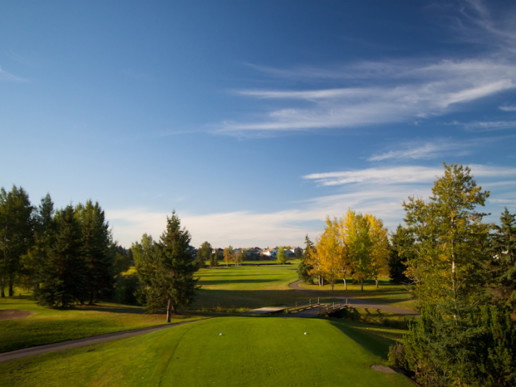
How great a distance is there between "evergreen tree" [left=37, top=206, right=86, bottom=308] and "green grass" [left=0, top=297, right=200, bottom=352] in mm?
1802

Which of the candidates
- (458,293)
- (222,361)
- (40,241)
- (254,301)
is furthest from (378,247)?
(40,241)

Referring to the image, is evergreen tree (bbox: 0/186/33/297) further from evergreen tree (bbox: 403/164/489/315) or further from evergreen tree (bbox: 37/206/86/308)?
evergreen tree (bbox: 403/164/489/315)

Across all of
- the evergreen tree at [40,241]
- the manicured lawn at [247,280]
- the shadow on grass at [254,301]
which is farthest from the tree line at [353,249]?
the evergreen tree at [40,241]

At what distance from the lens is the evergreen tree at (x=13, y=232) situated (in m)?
42.5

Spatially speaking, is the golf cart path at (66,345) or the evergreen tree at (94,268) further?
the evergreen tree at (94,268)

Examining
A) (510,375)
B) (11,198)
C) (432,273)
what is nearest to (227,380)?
(510,375)

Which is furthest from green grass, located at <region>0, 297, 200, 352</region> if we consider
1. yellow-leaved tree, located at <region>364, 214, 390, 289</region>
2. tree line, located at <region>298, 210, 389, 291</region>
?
yellow-leaved tree, located at <region>364, 214, 390, 289</region>

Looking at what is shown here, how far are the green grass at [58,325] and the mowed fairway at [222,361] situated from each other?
4748 millimetres

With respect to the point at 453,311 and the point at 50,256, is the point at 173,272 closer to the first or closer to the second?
the point at 50,256

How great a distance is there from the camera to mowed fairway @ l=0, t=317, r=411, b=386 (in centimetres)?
1428

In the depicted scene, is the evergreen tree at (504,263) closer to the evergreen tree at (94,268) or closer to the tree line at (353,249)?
the tree line at (353,249)

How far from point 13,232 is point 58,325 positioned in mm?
26330

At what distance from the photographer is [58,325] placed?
26172 mm

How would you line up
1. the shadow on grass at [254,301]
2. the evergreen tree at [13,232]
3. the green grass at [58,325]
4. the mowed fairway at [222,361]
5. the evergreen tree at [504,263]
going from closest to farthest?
the mowed fairway at [222,361] < the green grass at [58,325] < the evergreen tree at [504,263] < the evergreen tree at [13,232] < the shadow on grass at [254,301]
